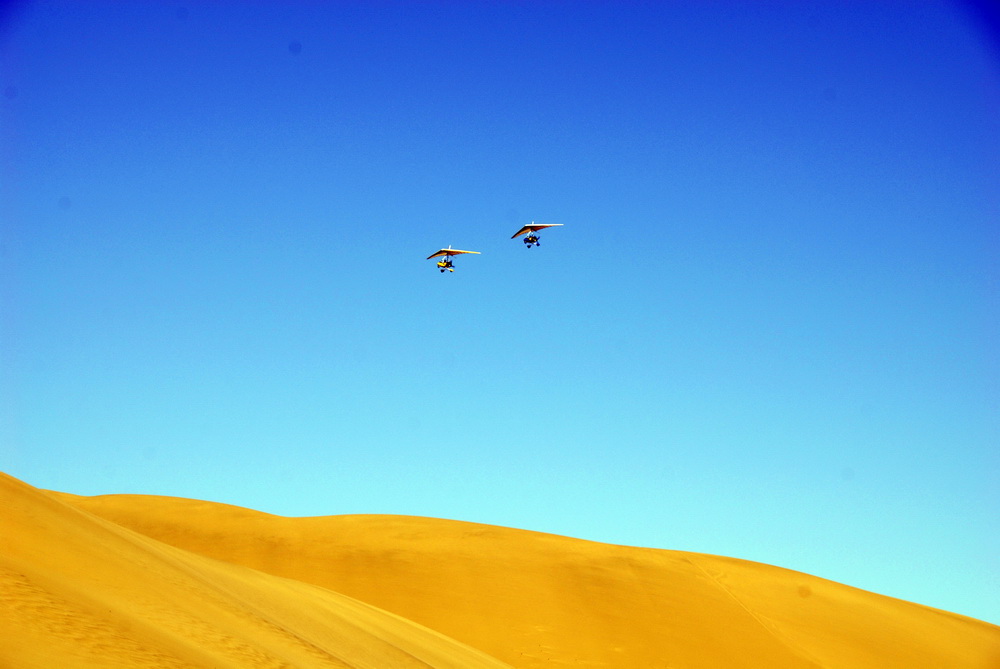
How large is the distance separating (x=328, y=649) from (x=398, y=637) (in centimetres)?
538

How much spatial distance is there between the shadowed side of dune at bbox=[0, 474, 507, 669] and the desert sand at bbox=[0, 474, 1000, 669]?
0.19 feet

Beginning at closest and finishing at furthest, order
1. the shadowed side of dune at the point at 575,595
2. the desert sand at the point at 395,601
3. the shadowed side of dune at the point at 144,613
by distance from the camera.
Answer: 1. the shadowed side of dune at the point at 144,613
2. the desert sand at the point at 395,601
3. the shadowed side of dune at the point at 575,595

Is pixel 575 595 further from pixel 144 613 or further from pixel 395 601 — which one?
pixel 144 613

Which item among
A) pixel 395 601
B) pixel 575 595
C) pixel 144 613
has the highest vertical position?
pixel 575 595

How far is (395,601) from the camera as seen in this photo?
37.4 metres

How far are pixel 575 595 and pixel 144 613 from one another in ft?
82.6

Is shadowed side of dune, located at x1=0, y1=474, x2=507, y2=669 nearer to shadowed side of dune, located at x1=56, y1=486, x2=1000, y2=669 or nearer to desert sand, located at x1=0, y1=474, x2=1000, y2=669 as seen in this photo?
desert sand, located at x1=0, y1=474, x2=1000, y2=669

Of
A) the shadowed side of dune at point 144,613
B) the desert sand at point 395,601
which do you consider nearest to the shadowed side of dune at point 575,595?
the desert sand at point 395,601

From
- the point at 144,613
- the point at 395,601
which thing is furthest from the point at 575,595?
the point at 144,613

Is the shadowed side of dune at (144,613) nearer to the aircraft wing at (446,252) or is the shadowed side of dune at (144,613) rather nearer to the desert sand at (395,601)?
the desert sand at (395,601)

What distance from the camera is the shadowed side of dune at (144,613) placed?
48.8 feet

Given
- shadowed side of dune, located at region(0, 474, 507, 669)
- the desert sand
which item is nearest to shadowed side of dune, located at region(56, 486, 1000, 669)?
the desert sand

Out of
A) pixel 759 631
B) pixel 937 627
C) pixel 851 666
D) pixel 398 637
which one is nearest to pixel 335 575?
pixel 398 637

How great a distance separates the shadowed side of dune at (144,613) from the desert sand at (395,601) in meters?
0.06
